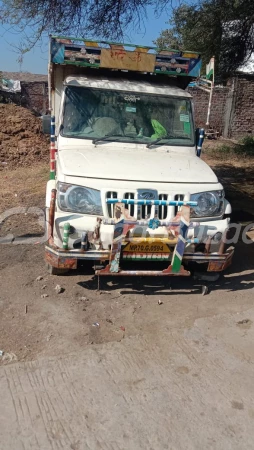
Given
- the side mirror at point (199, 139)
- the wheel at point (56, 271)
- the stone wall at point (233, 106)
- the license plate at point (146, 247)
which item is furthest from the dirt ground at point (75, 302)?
the stone wall at point (233, 106)

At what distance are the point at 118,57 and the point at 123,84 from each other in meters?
0.42

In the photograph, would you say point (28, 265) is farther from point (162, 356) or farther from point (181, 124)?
point (181, 124)

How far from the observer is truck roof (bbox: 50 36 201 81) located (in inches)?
220

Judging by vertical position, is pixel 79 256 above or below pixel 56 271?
above

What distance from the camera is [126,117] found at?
5.44 metres

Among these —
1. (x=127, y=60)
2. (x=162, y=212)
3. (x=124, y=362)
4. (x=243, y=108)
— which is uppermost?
(x=127, y=60)

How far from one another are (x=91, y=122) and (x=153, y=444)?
12.6ft

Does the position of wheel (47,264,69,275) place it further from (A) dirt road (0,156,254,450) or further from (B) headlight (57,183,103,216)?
(B) headlight (57,183,103,216)

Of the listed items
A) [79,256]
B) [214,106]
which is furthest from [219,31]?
[214,106]

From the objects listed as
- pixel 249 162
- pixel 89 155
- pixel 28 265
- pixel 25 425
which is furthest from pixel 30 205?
pixel 249 162

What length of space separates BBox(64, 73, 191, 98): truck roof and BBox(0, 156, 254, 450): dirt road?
2433mm

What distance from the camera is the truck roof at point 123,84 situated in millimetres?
5406

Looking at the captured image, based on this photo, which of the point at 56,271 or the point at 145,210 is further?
the point at 56,271

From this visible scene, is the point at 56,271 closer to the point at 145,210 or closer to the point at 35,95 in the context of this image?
the point at 145,210
